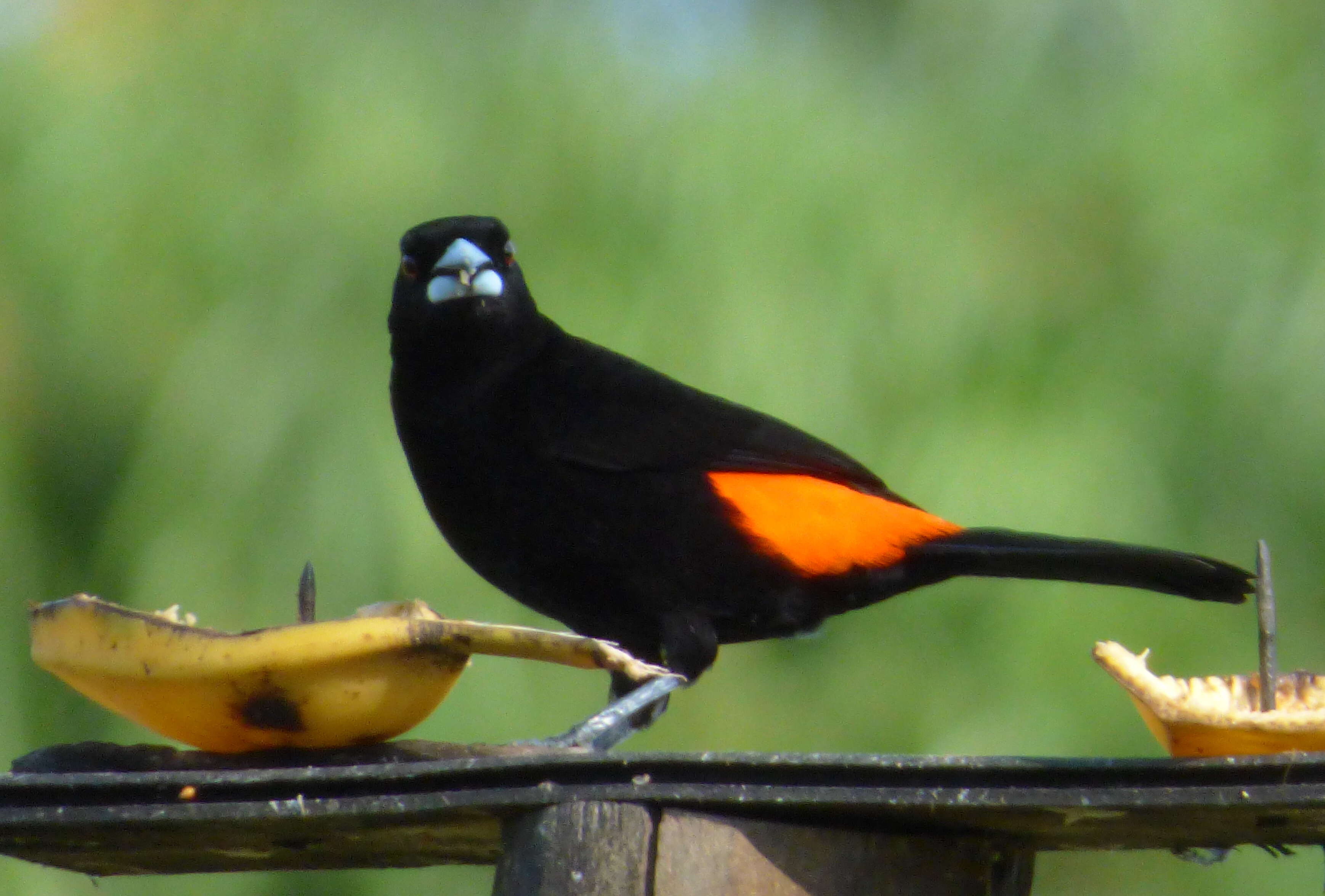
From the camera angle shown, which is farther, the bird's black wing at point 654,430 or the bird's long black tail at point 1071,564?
the bird's black wing at point 654,430

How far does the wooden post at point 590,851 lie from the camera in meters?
2.00

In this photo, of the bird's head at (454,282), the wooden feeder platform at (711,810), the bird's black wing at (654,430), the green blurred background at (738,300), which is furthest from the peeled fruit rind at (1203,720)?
the green blurred background at (738,300)

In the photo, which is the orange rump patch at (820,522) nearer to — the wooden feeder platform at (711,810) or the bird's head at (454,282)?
the bird's head at (454,282)

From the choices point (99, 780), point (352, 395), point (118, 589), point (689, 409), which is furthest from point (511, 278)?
point (118, 589)

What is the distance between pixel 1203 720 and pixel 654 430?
58.4 inches

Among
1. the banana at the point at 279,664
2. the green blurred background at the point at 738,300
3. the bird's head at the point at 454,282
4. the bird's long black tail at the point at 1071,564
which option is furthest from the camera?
the green blurred background at the point at 738,300

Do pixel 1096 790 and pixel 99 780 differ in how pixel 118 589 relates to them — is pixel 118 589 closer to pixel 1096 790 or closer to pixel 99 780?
pixel 99 780

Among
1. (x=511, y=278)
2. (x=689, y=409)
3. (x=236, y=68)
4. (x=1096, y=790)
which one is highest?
(x=236, y=68)

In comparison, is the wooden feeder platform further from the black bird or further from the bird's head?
the bird's head

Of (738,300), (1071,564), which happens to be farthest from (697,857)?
(738,300)

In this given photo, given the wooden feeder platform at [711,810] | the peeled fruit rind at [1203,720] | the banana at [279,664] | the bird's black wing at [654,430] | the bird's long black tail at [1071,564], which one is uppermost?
the bird's black wing at [654,430]

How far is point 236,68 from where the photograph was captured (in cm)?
656

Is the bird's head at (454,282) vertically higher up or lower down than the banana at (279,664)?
higher up

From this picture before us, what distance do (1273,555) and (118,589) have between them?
428cm
